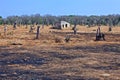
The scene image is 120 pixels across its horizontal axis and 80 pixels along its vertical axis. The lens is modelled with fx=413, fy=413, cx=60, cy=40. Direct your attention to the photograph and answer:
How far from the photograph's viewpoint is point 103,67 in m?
16.5

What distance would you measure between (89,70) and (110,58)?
4408 millimetres

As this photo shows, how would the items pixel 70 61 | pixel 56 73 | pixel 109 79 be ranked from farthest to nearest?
pixel 70 61
pixel 56 73
pixel 109 79

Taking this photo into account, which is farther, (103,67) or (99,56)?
(99,56)

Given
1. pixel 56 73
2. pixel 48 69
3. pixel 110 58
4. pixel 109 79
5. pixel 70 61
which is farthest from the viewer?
pixel 110 58

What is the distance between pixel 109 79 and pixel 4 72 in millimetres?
4084

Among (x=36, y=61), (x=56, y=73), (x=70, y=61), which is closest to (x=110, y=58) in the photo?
(x=70, y=61)

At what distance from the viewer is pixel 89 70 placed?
15531 mm

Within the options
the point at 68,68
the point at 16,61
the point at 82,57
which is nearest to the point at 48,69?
the point at 68,68

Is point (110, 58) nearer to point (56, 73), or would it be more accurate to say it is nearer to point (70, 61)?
point (70, 61)

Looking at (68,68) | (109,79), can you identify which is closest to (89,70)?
(68,68)

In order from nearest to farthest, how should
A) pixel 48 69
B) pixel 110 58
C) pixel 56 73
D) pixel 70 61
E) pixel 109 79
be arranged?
pixel 109 79 < pixel 56 73 < pixel 48 69 < pixel 70 61 < pixel 110 58

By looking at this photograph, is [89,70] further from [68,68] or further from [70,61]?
[70,61]

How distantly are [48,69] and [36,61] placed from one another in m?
2.74

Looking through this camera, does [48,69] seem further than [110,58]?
No
